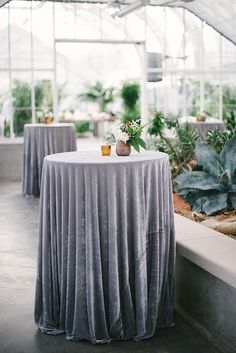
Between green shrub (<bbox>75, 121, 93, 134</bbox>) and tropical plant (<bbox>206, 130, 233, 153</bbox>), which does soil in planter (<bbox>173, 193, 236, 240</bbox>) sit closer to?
tropical plant (<bbox>206, 130, 233, 153</bbox>)

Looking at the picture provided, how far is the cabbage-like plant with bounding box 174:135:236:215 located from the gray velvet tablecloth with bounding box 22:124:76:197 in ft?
13.1

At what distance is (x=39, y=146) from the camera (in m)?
8.79

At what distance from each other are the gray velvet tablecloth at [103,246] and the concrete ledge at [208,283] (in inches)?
8.8

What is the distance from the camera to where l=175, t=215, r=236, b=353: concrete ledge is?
3221 mm

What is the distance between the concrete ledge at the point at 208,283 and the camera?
10.6ft

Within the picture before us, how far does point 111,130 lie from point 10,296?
1348 mm

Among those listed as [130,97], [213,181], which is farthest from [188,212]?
[130,97]

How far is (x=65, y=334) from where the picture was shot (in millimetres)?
3430

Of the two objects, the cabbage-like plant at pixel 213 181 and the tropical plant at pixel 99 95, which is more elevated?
the tropical plant at pixel 99 95

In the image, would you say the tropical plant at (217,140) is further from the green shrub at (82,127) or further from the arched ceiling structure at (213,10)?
the green shrub at (82,127)

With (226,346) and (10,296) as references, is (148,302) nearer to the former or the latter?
(226,346)

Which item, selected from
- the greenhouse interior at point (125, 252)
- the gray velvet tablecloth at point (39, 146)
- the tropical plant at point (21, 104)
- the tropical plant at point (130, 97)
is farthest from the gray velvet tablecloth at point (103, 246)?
the tropical plant at point (130, 97)

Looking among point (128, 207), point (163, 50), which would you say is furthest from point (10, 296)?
point (163, 50)

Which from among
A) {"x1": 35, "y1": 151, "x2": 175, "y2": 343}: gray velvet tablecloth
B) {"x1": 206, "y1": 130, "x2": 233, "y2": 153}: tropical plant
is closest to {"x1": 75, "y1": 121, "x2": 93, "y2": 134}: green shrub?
{"x1": 206, "y1": 130, "x2": 233, "y2": 153}: tropical plant
